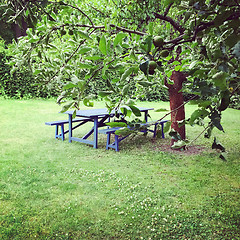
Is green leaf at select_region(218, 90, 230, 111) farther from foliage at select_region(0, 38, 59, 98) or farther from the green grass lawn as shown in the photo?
foliage at select_region(0, 38, 59, 98)

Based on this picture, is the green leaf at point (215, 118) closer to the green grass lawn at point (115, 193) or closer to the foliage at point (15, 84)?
the green grass lawn at point (115, 193)

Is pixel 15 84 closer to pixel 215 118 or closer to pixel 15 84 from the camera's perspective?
pixel 15 84

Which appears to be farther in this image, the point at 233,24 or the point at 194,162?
the point at 194,162

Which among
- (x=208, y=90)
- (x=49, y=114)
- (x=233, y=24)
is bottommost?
(x=49, y=114)

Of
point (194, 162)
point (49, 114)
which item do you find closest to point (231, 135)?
point (194, 162)

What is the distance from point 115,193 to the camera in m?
4.00

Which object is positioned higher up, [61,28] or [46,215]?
[61,28]

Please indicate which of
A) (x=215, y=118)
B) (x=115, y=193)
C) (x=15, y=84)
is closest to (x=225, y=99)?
(x=215, y=118)

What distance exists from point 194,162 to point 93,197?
8.67 ft

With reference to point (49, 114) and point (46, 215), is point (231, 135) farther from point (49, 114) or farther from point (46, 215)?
point (49, 114)

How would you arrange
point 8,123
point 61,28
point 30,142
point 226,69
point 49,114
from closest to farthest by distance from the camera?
1. point 226,69
2. point 61,28
3. point 30,142
4. point 8,123
5. point 49,114

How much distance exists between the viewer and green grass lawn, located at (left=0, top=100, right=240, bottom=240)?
3.11 meters

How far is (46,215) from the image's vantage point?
3.36m

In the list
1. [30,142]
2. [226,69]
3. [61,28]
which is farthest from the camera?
[30,142]
